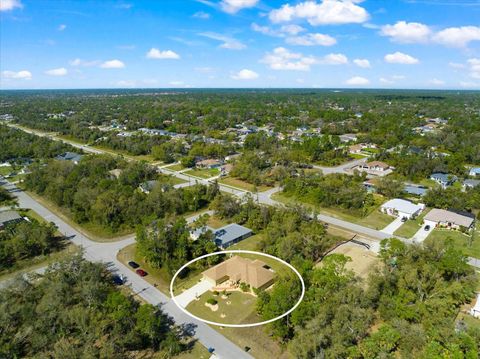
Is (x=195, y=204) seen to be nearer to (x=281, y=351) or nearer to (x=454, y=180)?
(x=281, y=351)

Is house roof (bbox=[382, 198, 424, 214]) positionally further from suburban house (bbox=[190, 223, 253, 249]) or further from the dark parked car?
the dark parked car

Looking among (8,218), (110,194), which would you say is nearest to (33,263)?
(110,194)

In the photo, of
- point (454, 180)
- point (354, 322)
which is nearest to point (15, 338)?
point (354, 322)

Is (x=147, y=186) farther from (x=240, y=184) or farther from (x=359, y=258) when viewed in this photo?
(x=359, y=258)

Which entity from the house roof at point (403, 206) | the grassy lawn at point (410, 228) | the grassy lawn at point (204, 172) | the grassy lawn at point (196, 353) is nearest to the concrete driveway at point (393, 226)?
the grassy lawn at point (410, 228)

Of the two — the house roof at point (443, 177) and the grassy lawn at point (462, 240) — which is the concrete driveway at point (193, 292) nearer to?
the grassy lawn at point (462, 240)

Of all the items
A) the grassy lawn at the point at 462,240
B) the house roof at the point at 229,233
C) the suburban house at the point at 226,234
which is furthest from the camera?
the house roof at the point at 229,233
